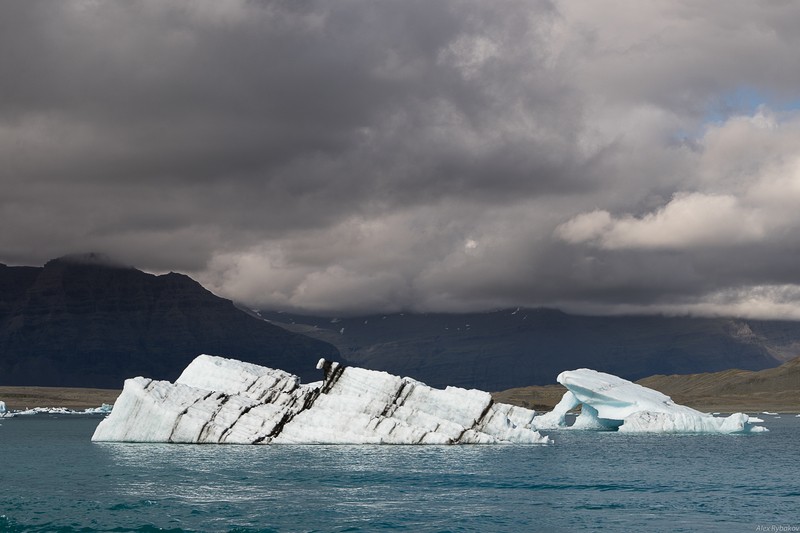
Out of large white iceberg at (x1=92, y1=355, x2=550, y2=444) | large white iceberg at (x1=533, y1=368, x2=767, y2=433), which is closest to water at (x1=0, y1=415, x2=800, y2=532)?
large white iceberg at (x1=92, y1=355, x2=550, y2=444)

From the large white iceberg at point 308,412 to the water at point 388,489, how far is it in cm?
143

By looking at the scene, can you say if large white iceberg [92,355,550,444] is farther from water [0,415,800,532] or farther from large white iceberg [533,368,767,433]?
large white iceberg [533,368,767,433]

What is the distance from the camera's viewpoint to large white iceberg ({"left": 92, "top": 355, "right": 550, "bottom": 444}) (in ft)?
239

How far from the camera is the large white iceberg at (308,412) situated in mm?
72812

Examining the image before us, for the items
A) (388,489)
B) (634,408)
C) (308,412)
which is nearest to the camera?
(388,489)

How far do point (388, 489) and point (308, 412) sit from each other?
2638 centimetres

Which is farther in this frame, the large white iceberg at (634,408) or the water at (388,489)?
the large white iceberg at (634,408)

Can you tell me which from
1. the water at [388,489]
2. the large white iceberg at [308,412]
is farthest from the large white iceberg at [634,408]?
the large white iceberg at [308,412]

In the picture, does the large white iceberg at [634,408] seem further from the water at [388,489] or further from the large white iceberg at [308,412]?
the large white iceberg at [308,412]

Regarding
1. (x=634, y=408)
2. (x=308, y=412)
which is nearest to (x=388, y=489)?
(x=308, y=412)

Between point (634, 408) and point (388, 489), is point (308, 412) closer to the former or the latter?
point (388, 489)

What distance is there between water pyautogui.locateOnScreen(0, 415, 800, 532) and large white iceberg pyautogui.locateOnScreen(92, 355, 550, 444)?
4.70 feet

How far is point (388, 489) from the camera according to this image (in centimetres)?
Answer: 4891

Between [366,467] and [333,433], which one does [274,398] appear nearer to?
[333,433]
